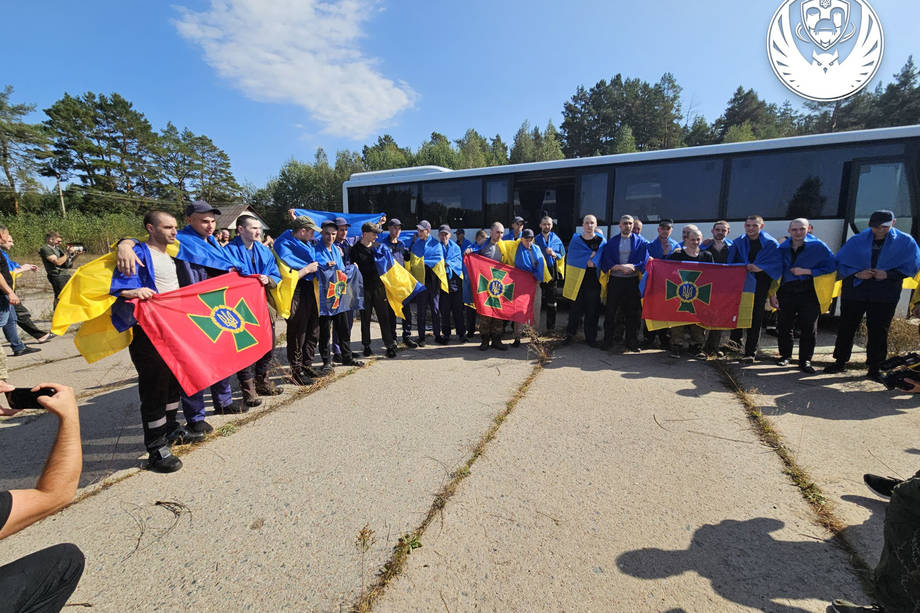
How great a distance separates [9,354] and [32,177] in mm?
43816

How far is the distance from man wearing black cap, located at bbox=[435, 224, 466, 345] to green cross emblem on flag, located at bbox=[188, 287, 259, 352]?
10.8ft

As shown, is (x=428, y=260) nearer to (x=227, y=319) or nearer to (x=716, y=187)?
(x=227, y=319)

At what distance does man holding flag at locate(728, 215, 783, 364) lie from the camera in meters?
5.23

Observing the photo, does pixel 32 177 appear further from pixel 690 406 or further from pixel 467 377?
pixel 690 406

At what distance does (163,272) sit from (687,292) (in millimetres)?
6167

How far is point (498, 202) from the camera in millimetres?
9906

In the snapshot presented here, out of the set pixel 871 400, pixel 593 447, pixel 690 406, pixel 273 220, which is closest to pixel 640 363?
pixel 690 406

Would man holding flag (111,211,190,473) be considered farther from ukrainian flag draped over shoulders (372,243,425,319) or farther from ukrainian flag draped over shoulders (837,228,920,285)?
ukrainian flag draped over shoulders (837,228,920,285)

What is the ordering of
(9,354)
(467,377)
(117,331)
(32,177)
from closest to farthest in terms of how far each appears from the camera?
(117,331), (467,377), (9,354), (32,177)

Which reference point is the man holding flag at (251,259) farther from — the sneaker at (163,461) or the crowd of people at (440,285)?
the sneaker at (163,461)

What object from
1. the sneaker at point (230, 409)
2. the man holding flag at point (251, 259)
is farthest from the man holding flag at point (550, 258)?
the sneaker at point (230, 409)

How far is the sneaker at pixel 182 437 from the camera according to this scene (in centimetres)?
341

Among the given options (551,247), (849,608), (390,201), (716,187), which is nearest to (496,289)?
(551,247)

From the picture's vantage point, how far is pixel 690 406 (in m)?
4.03
